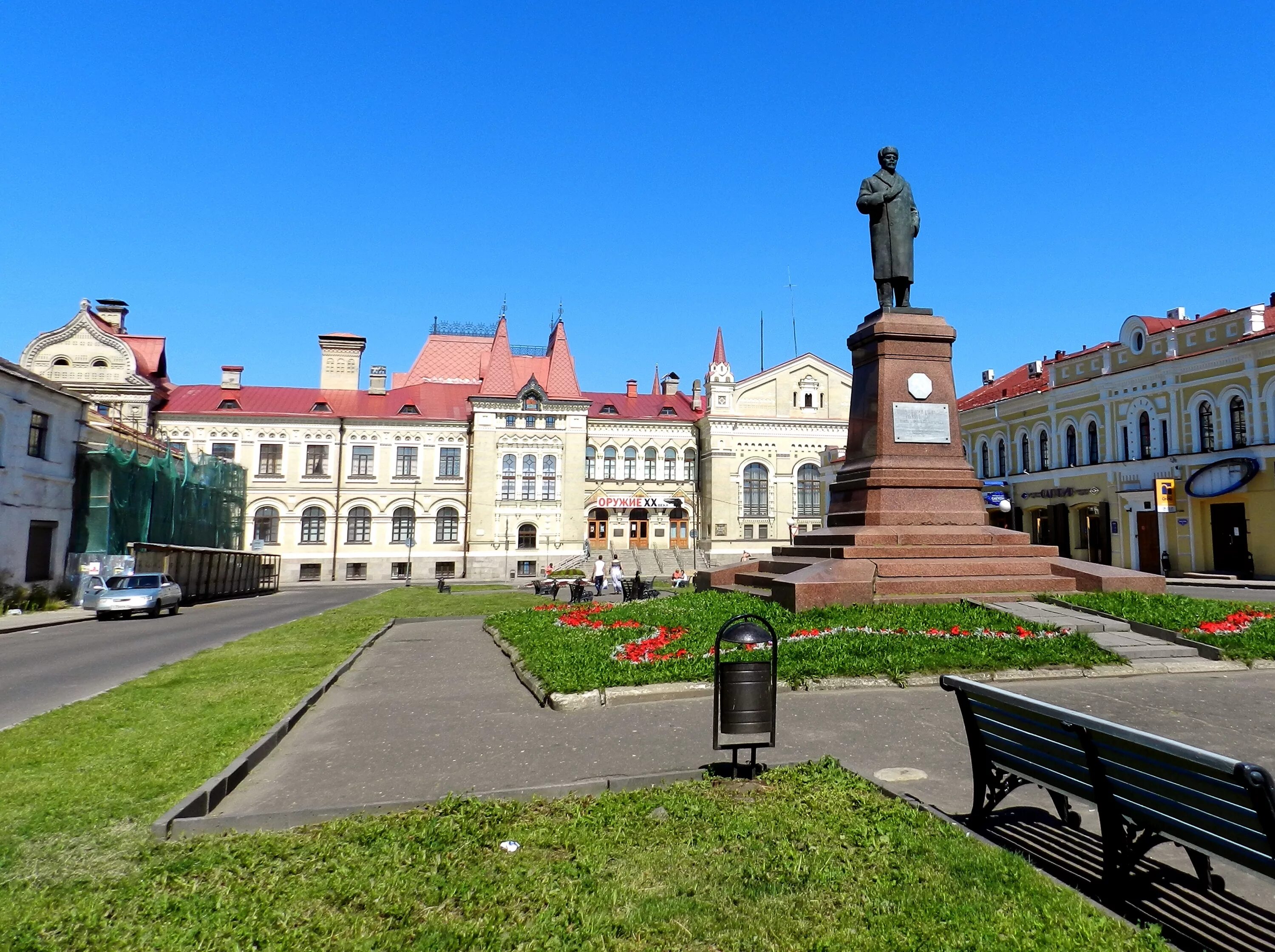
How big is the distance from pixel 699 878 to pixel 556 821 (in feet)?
3.81

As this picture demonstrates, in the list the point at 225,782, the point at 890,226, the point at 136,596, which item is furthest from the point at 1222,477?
the point at 136,596

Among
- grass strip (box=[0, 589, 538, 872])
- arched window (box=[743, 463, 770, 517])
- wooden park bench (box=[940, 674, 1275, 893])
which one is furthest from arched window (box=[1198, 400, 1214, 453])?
wooden park bench (box=[940, 674, 1275, 893])

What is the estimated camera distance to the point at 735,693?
547cm

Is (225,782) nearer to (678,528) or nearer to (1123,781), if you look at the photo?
(1123,781)

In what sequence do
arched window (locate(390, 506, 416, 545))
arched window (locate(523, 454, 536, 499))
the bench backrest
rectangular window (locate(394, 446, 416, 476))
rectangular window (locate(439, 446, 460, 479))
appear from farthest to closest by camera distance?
rectangular window (locate(439, 446, 460, 479)) < rectangular window (locate(394, 446, 416, 476)) < arched window (locate(523, 454, 536, 499)) < arched window (locate(390, 506, 416, 545)) < the bench backrest

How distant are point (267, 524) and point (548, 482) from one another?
17.7 m

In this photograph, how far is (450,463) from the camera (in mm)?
50656

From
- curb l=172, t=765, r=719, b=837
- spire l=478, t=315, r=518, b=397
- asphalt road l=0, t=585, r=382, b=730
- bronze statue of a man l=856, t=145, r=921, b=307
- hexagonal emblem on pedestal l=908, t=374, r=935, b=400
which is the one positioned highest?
spire l=478, t=315, r=518, b=397

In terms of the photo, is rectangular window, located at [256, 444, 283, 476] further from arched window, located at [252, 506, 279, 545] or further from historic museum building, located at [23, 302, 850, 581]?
arched window, located at [252, 506, 279, 545]

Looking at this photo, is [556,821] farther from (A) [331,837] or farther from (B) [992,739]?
(B) [992,739]

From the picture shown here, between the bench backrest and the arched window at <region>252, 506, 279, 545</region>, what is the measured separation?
165 ft

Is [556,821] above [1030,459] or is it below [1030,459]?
below

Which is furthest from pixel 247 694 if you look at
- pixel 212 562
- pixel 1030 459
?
pixel 1030 459

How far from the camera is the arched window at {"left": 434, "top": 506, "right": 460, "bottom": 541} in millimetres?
49750
